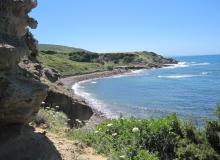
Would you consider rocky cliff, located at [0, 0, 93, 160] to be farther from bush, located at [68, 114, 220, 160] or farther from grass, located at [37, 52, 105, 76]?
grass, located at [37, 52, 105, 76]

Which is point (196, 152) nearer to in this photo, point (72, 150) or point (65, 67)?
point (72, 150)

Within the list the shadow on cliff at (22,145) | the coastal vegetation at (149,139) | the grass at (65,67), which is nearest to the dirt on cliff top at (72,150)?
the coastal vegetation at (149,139)

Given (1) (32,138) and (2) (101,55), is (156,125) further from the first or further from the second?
(2) (101,55)

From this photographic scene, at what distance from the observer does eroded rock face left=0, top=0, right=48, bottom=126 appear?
8438mm

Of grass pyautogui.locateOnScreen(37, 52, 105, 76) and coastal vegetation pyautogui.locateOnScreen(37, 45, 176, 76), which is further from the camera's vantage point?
coastal vegetation pyautogui.locateOnScreen(37, 45, 176, 76)

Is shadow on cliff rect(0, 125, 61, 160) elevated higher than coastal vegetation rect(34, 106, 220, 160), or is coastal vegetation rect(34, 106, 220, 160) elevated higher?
shadow on cliff rect(0, 125, 61, 160)

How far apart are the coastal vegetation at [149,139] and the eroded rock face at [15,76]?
261 cm

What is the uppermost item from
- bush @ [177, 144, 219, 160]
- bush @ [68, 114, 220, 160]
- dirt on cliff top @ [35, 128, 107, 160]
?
dirt on cliff top @ [35, 128, 107, 160]

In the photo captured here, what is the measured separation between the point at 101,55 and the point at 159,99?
11374 centimetres

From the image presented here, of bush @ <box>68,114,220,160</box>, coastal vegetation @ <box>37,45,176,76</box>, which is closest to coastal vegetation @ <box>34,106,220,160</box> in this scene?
bush @ <box>68,114,220,160</box>

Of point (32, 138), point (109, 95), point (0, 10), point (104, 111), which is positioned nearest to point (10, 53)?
point (0, 10)

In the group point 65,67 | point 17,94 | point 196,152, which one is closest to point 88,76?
point 65,67

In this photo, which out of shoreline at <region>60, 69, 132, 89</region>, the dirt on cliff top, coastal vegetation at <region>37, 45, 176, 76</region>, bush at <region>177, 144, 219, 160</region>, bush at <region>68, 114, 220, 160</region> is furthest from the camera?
coastal vegetation at <region>37, 45, 176, 76</region>

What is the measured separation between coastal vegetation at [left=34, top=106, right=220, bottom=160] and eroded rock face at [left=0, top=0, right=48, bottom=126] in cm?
261
